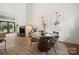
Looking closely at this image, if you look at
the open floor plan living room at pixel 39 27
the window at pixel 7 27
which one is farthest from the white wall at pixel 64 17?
the window at pixel 7 27

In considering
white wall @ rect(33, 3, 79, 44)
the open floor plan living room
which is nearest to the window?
the open floor plan living room

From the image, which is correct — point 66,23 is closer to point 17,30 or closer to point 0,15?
point 17,30

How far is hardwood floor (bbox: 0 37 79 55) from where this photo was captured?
150cm

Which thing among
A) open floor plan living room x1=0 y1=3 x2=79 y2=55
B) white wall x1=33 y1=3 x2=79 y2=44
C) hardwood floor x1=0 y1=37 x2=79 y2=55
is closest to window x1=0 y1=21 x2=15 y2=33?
open floor plan living room x1=0 y1=3 x2=79 y2=55

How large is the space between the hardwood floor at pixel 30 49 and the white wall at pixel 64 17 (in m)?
0.09

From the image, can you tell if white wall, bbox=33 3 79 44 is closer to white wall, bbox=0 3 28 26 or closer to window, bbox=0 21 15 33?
white wall, bbox=0 3 28 26

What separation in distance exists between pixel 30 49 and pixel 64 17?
659 mm

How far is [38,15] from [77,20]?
0.55 meters

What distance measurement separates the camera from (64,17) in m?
1.51

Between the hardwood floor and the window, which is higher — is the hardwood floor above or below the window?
below

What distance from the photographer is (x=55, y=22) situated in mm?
1523

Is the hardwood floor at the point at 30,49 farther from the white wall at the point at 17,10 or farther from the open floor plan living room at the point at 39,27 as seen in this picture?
the white wall at the point at 17,10

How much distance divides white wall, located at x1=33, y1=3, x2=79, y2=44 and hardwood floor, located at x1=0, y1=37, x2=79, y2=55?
0.30ft

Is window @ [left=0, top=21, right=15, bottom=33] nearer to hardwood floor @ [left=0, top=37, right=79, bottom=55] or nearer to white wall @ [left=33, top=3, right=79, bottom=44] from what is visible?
hardwood floor @ [left=0, top=37, right=79, bottom=55]
